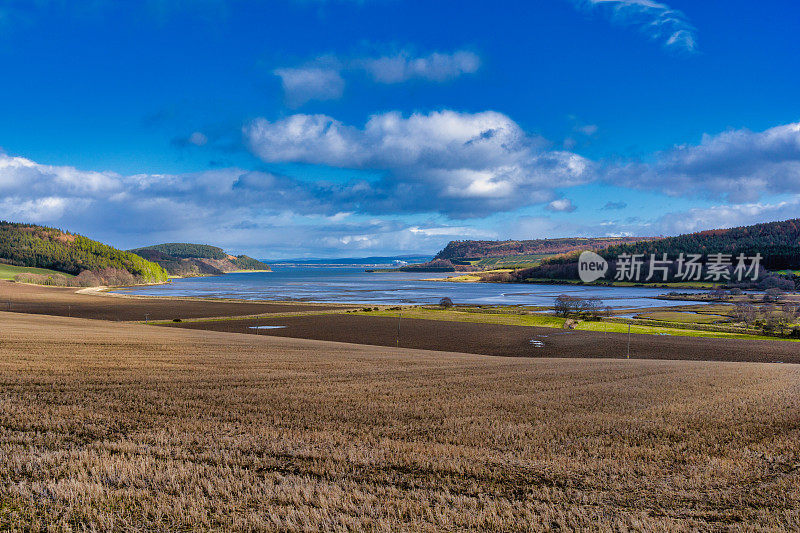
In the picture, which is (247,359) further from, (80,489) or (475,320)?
(475,320)

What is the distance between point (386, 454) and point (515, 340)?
140ft

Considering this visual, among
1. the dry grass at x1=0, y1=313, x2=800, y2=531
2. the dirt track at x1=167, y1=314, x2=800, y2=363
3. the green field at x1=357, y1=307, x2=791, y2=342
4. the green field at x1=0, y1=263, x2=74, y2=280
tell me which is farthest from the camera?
the green field at x1=0, y1=263, x2=74, y2=280

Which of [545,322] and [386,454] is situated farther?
[545,322]

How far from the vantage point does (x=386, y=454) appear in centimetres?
759

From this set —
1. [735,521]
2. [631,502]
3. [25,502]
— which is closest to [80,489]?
[25,502]

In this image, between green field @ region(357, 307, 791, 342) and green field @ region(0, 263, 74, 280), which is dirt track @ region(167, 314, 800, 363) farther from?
green field @ region(0, 263, 74, 280)

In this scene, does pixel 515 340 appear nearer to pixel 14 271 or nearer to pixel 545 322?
pixel 545 322

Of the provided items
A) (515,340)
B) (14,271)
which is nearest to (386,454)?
(515,340)

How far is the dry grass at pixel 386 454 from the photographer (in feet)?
18.1

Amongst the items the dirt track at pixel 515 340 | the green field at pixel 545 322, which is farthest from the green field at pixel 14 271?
the green field at pixel 545 322

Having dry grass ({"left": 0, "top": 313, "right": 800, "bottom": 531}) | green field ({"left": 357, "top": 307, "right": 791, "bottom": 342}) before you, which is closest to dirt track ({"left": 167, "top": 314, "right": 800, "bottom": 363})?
green field ({"left": 357, "top": 307, "right": 791, "bottom": 342})

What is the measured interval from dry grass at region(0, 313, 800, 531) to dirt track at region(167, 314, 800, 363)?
2745cm

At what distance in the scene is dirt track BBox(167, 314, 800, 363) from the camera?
130 ft

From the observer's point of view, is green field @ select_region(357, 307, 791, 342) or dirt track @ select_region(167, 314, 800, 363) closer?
dirt track @ select_region(167, 314, 800, 363)
